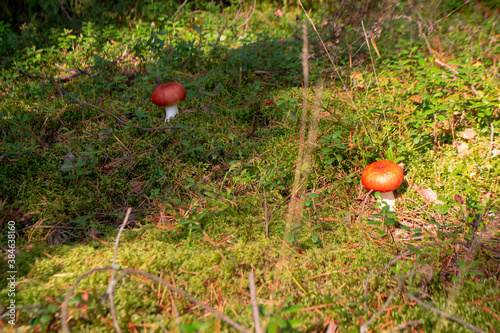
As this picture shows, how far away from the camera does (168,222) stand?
2527 mm

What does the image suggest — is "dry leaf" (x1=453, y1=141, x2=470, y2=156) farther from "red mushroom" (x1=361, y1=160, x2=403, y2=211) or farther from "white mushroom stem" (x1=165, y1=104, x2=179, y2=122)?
"white mushroom stem" (x1=165, y1=104, x2=179, y2=122)

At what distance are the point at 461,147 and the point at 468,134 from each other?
0.55 feet

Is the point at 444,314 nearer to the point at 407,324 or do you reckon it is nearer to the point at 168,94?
the point at 407,324

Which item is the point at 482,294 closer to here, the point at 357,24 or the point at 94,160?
the point at 94,160

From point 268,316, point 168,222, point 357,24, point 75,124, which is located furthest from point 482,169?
point 75,124

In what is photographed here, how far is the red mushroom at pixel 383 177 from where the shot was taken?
98.0 inches

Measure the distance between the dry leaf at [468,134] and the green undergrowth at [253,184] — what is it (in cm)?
1

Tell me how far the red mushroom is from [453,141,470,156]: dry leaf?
109cm

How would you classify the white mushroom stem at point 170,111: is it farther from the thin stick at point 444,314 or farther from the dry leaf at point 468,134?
the dry leaf at point 468,134

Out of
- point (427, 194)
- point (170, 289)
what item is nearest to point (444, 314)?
point (170, 289)

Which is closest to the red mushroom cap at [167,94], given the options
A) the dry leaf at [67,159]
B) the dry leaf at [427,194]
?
the dry leaf at [67,159]

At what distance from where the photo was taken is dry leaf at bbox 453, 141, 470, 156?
3090mm

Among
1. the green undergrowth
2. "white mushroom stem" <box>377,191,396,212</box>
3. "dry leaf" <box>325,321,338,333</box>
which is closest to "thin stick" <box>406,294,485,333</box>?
the green undergrowth

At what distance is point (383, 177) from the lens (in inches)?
98.3
